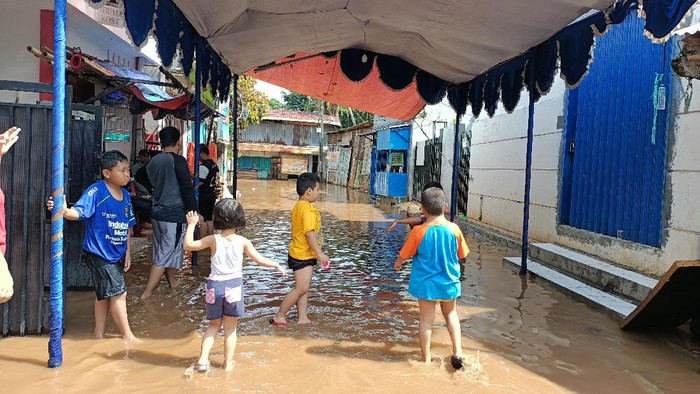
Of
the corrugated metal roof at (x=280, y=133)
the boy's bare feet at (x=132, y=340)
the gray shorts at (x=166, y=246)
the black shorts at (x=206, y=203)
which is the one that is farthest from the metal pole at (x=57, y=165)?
the corrugated metal roof at (x=280, y=133)

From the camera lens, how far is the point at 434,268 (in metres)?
4.08

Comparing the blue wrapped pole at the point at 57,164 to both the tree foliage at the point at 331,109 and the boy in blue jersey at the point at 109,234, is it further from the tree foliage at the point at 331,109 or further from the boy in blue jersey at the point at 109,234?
the tree foliage at the point at 331,109

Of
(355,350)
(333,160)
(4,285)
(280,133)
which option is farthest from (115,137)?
(280,133)

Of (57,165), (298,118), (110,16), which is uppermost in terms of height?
(298,118)

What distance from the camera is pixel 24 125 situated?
13.6 ft

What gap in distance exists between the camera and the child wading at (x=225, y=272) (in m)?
3.70

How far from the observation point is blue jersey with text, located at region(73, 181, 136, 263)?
13.4 feet

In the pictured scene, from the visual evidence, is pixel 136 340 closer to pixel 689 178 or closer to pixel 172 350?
pixel 172 350

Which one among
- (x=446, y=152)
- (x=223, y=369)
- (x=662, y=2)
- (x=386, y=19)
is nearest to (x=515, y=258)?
(x=386, y=19)

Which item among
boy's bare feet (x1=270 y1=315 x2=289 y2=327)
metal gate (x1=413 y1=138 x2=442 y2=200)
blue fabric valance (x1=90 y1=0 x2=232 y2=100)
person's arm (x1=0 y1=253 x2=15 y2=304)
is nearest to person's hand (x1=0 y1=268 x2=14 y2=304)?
person's arm (x1=0 y1=253 x2=15 y2=304)

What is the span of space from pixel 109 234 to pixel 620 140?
663 cm

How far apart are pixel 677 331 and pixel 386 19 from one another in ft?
15.4

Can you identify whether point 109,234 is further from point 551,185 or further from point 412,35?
point 551,185

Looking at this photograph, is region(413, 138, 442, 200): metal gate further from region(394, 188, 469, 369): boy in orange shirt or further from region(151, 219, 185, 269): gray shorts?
region(394, 188, 469, 369): boy in orange shirt
